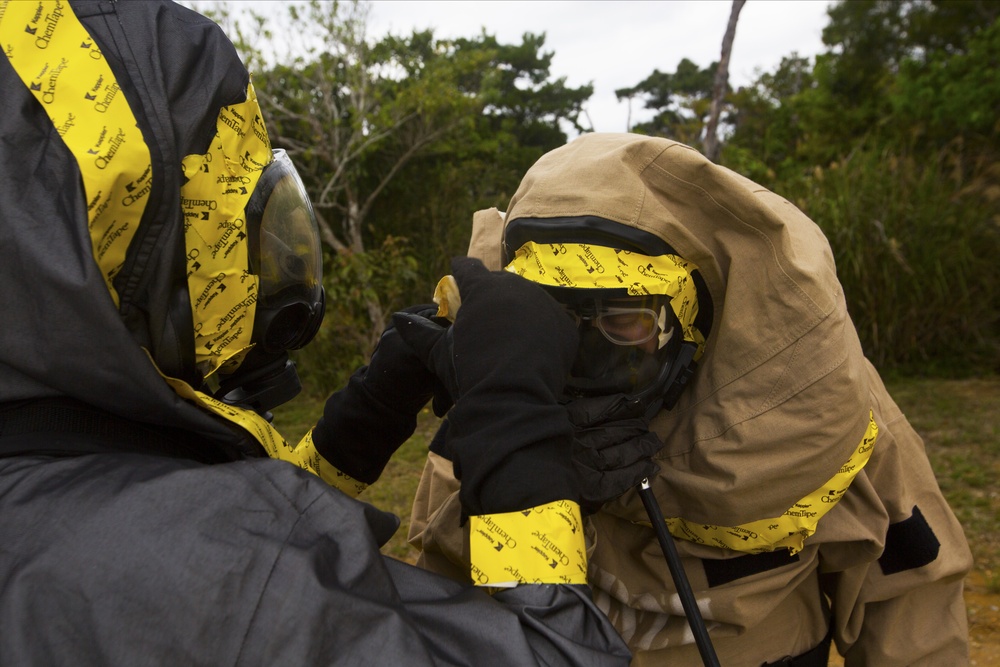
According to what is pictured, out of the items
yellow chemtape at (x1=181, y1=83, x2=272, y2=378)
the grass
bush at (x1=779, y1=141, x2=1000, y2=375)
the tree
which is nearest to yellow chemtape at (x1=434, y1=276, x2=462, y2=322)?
yellow chemtape at (x1=181, y1=83, x2=272, y2=378)

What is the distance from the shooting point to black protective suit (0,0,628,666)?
0.84m

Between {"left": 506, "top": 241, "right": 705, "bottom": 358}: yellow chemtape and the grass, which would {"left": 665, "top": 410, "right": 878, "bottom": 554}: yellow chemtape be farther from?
the grass

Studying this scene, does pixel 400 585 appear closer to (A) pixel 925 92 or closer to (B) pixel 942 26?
(A) pixel 925 92

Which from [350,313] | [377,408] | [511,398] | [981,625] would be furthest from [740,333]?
[350,313]

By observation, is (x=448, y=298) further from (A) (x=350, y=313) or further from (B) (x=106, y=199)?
(A) (x=350, y=313)

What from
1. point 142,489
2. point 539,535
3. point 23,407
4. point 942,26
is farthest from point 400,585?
point 942,26

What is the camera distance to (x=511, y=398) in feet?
3.64

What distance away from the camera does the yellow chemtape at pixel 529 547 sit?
105cm

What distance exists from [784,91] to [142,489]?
19.5m

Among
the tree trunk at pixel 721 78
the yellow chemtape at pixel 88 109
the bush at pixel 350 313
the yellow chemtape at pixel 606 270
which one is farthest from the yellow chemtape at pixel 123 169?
the bush at pixel 350 313

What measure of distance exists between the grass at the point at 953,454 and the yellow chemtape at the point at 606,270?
2745mm

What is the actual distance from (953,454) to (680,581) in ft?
14.7

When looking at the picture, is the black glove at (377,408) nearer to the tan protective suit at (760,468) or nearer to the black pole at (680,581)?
the tan protective suit at (760,468)

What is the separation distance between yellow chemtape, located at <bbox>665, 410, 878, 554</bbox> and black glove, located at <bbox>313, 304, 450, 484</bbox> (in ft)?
2.12
